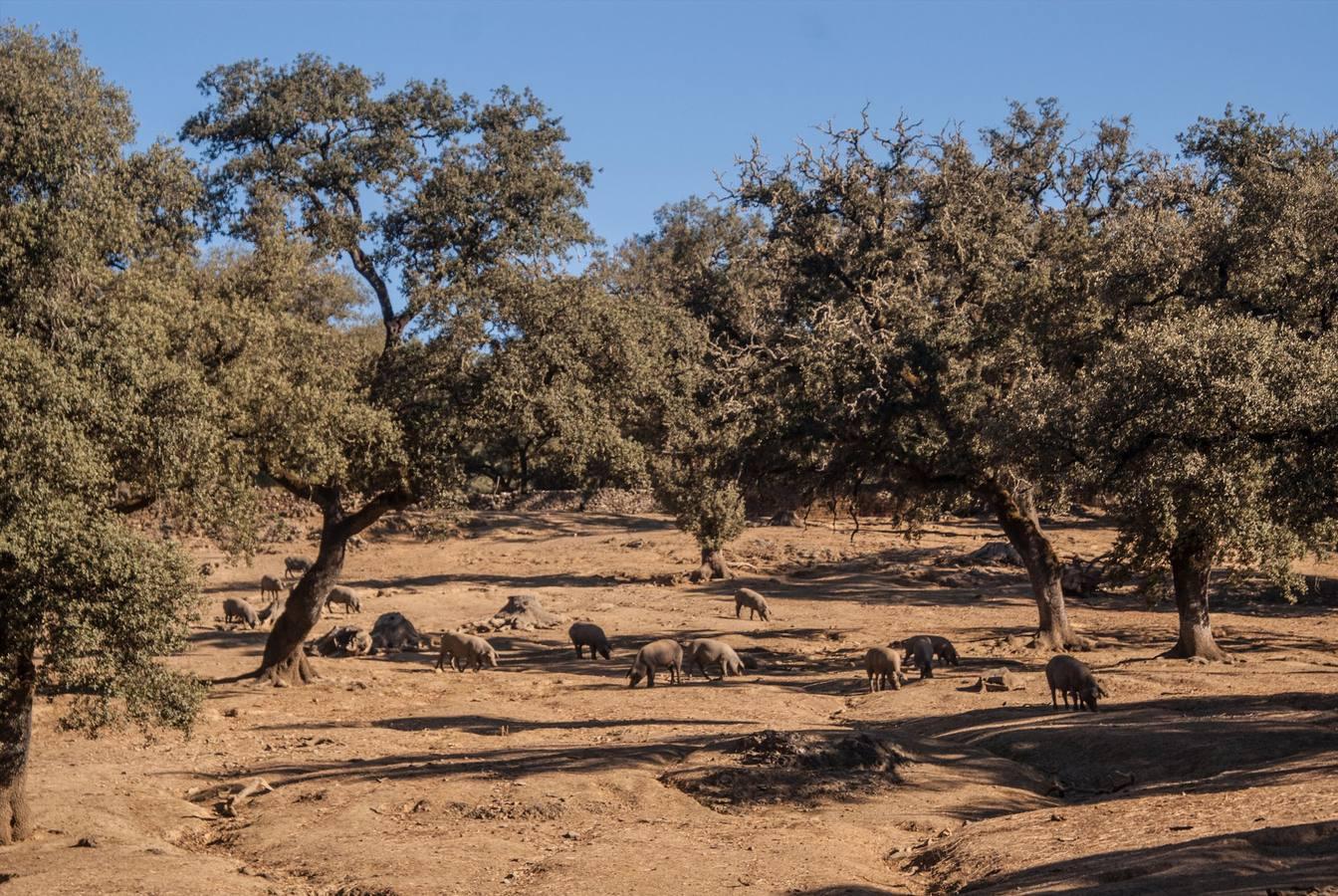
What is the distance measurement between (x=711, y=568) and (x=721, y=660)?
17.9m

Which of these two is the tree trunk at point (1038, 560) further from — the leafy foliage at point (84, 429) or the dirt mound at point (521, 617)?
the leafy foliage at point (84, 429)

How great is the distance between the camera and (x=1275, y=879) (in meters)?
9.90

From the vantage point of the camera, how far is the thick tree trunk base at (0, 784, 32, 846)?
1510 centimetres

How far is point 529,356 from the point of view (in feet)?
78.6

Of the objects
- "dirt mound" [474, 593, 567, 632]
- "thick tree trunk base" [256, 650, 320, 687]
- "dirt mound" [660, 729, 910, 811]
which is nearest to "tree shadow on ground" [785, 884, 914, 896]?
"dirt mound" [660, 729, 910, 811]

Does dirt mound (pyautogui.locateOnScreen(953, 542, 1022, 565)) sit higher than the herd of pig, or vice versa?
dirt mound (pyautogui.locateOnScreen(953, 542, 1022, 565))

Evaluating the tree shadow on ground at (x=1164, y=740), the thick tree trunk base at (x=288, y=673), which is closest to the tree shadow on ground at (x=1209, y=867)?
the tree shadow on ground at (x=1164, y=740)

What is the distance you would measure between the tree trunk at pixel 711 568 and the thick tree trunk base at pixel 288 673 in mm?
20225

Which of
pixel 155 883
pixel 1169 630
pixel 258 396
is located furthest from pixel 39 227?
pixel 1169 630

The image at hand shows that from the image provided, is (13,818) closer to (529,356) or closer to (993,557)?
(529,356)

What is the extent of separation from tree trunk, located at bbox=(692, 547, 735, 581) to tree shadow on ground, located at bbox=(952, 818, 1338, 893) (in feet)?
111

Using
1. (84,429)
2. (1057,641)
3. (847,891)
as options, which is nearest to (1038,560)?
(1057,641)

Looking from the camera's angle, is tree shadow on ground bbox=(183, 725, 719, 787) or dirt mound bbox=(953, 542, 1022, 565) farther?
dirt mound bbox=(953, 542, 1022, 565)

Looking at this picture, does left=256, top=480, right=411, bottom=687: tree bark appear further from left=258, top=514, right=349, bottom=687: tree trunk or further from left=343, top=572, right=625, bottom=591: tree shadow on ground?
left=343, top=572, right=625, bottom=591: tree shadow on ground
